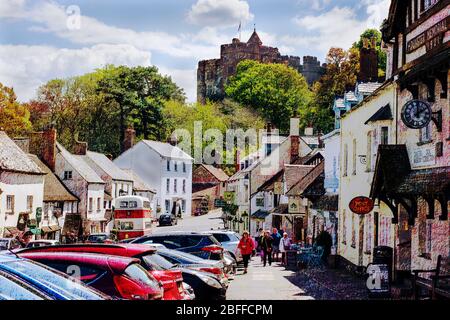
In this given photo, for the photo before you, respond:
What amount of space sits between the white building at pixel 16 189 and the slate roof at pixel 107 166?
7.00m

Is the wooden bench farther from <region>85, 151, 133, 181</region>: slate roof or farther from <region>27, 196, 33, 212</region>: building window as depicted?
<region>85, 151, 133, 181</region>: slate roof

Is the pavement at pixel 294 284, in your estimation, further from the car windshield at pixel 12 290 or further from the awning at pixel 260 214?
the awning at pixel 260 214

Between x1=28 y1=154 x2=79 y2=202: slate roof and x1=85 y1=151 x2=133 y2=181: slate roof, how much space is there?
217cm

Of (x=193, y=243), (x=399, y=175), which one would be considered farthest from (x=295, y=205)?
(x=399, y=175)

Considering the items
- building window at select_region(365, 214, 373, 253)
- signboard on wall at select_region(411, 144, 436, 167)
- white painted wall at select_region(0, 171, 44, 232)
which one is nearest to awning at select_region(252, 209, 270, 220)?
white painted wall at select_region(0, 171, 44, 232)

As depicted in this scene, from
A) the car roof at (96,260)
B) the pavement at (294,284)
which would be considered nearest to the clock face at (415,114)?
the pavement at (294,284)

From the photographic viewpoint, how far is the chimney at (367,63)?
19.0m

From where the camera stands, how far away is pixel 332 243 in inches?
911

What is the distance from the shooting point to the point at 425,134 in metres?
13.5

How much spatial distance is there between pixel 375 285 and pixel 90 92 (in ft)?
18.6

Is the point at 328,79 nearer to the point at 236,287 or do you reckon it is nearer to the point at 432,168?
the point at 432,168

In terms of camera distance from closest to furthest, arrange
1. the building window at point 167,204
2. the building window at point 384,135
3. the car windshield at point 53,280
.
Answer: the car windshield at point 53,280 → the building window at point 384,135 → the building window at point 167,204

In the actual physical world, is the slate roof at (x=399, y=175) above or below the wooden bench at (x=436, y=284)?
above

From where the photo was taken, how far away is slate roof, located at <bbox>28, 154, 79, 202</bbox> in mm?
35375
